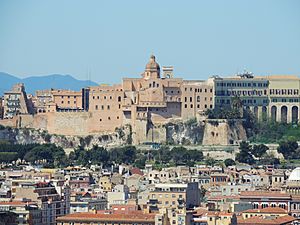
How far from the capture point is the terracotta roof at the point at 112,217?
70.4 metres

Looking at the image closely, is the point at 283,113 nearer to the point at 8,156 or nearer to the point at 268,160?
the point at 268,160

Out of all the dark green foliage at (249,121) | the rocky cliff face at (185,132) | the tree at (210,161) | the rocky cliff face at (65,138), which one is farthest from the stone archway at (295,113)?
the rocky cliff face at (65,138)

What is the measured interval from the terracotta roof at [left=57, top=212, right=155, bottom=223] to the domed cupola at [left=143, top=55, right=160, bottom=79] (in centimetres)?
4079

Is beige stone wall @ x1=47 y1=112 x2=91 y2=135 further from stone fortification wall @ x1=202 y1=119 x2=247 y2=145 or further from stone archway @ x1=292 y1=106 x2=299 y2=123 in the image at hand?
stone archway @ x1=292 y1=106 x2=299 y2=123

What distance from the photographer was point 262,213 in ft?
255

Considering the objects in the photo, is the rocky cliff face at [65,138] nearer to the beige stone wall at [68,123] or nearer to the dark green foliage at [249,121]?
the beige stone wall at [68,123]

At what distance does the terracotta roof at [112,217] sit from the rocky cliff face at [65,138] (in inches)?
1539

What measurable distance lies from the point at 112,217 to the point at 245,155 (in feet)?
118

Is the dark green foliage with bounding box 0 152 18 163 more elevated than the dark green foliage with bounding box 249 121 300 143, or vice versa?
the dark green foliage with bounding box 249 121 300 143

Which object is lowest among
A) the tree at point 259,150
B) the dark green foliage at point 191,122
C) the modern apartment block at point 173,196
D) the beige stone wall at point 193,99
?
the modern apartment block at point 173,196

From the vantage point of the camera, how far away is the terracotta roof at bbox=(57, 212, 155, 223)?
70438 millimetres

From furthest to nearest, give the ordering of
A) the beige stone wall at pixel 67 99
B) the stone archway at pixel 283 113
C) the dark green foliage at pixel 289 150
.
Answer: the beige stone wall at pixel 67 99
the stone archway at pixel 283 113
the dark green foliage at pixel 289 150

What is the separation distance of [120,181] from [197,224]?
22361 millimetres

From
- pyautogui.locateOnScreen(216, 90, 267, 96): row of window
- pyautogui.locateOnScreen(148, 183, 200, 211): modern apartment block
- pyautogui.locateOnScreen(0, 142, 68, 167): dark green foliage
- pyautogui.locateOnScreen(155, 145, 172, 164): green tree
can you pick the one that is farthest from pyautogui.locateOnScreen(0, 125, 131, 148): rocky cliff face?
pyautogui.locateOnScreen(148, 183, 200, 211): modern apartment block
